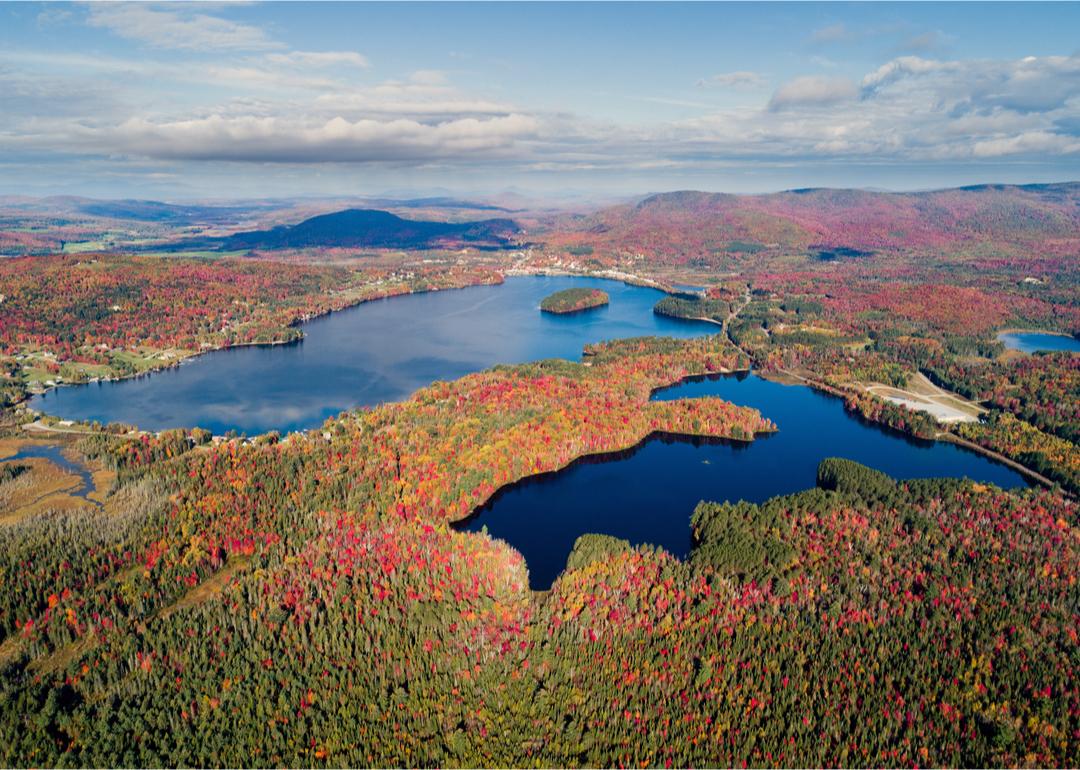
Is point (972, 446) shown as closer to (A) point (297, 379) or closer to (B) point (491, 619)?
(B) point (491, 619)

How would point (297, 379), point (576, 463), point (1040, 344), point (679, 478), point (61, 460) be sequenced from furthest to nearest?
point (1040, 344) → point (297, 379) → point (576, 463) → point (61, 460) → point (679, 478)

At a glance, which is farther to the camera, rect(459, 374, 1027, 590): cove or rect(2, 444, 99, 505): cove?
rect(2, 444, 99, 505): cove

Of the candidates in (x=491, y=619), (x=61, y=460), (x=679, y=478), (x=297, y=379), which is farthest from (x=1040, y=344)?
(x=61, y=460)

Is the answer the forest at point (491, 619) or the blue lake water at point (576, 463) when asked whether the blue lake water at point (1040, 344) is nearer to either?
the blue lake water at point (576, 463)

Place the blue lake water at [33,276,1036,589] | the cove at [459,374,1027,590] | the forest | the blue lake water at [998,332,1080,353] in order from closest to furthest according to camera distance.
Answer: the forest
the cove at [459,374,1027,590]
the blue lake water at [33,276,1036,589]
the blue lake water at [998,332,1080,353]

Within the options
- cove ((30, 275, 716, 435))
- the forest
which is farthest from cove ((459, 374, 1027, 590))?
cove ((30, 275, 716, 435))

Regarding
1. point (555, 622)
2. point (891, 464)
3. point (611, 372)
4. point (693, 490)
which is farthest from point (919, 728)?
point (611, 372)

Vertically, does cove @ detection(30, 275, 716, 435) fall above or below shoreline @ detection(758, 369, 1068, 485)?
above

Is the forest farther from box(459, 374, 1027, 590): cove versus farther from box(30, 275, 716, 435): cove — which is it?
box(30, 275, 716, 435): cove

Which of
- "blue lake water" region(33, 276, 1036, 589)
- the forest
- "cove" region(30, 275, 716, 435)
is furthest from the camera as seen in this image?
"cove" region(30, 275, 716, 435)

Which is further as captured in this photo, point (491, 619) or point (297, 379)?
point (297, 379)
